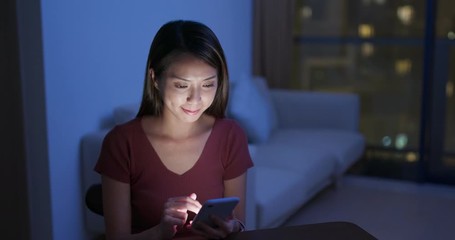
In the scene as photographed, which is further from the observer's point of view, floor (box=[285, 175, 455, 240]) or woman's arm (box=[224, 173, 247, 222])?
floor (box=[285, 175, 455, 240])

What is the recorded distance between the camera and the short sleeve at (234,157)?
1490 millimetres

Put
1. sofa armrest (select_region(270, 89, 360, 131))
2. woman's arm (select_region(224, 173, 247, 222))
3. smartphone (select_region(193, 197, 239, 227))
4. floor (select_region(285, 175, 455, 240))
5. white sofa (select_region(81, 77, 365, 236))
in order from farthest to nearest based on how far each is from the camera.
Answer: sofa armrest (select_region(270, 89, 360, 131))
floor (select_region(285, 175, 455, 240))
white sofa (select_region(81, 77, 365, 236))
woman's arm (select_region(224, 173, 247, 222))
smartphone (select_region(193, 197, 239, 227))

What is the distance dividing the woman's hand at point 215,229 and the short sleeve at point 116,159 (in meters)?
0.26

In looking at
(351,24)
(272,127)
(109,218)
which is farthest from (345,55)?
(109,218)

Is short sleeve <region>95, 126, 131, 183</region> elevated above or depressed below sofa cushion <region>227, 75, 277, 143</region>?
above

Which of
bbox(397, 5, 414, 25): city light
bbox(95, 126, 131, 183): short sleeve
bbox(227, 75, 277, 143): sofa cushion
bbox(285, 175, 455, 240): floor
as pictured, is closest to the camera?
bbox(95, 126, 131, 183): short sleeve

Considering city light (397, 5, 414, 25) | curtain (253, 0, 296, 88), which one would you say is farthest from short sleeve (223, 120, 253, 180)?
city light (397, 5, 414, 25)

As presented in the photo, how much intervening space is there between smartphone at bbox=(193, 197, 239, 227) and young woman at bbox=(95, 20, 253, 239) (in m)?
0.05

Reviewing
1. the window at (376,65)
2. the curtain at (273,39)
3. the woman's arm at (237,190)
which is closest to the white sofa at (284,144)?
the curtain at (273,39)

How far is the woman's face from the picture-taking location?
51.2 inches

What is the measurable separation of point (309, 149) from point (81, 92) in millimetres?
1493

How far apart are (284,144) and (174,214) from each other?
2.42 m

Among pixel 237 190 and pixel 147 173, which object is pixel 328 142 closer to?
pixel 237 190

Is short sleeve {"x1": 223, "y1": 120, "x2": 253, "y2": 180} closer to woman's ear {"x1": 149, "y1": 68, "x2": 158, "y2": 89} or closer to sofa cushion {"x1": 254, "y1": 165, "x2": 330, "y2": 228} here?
woman's ear {"x1": 149, "y1": 68, "x2": 158, "y2": 89}
